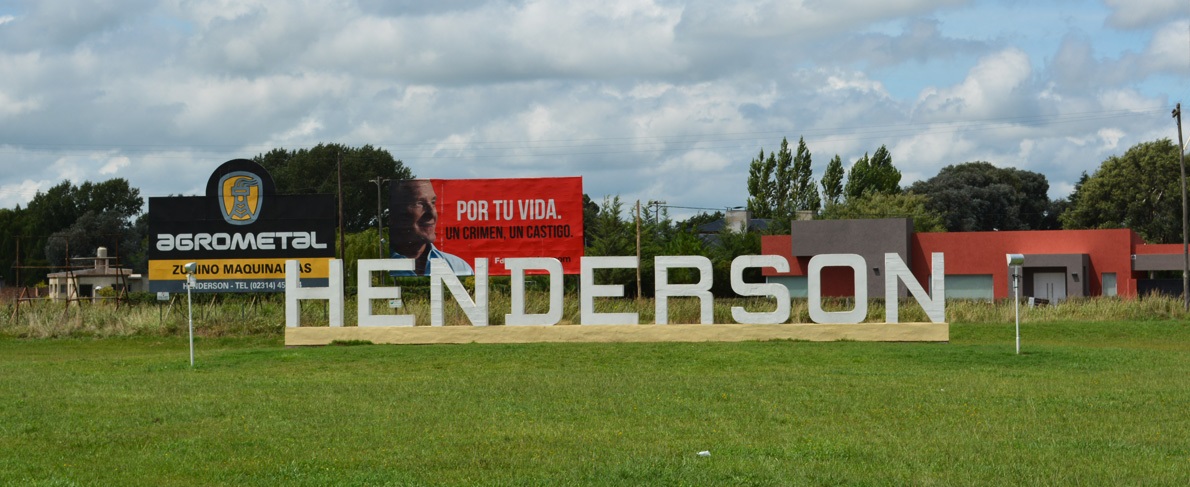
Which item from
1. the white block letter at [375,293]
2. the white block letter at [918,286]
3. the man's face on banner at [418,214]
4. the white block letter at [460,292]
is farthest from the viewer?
the man's face on banner at [418,214]

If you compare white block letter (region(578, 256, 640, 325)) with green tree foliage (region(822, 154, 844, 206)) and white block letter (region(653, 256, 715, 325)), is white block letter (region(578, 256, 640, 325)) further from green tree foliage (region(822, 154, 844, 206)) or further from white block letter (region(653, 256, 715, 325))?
green tree foliage (region(822, 154, 844, 206))

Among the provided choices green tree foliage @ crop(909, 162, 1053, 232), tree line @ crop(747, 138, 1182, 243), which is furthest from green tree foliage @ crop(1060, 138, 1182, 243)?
green tree foliage @ crop(909, 162, 1053, 232)

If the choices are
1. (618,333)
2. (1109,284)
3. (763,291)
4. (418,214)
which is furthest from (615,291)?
(1109,284)

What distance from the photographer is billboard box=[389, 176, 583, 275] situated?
34000 mm

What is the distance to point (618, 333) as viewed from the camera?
99.3ft

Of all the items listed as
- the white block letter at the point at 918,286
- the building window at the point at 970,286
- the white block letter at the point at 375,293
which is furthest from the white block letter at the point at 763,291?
the building window at the point at 970,286

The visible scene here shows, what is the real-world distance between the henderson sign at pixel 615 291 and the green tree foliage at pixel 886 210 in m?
47.9

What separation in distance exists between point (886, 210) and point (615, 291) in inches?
2014

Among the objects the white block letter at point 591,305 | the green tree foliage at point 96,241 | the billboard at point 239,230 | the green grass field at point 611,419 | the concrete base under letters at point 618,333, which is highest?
the green tree foliage at point 96,241

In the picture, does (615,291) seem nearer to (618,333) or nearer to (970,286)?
(618,333)

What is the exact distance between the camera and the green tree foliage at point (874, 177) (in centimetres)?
8844

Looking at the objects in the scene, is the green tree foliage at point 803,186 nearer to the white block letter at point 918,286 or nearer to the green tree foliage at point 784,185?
the green tree foliage at point 784,185

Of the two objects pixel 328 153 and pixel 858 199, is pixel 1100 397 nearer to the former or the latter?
pixel 858 199

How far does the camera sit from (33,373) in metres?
23.0
